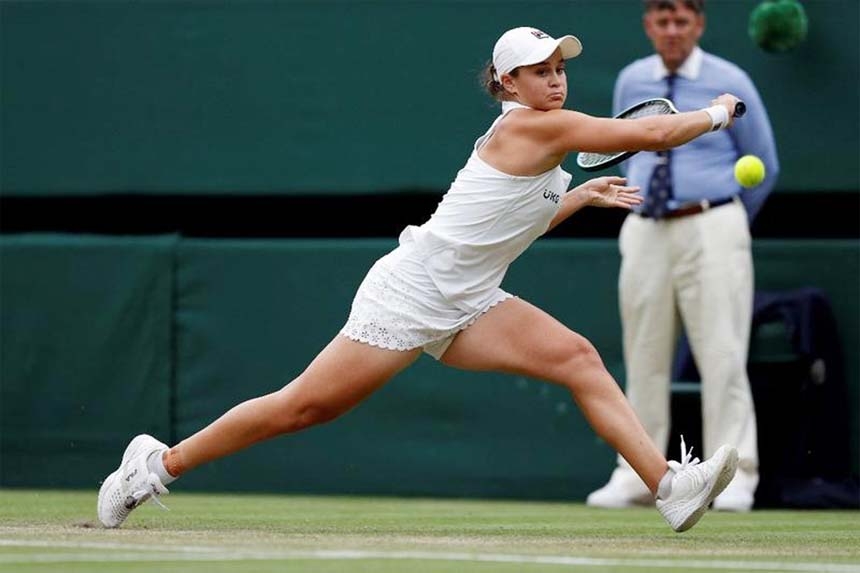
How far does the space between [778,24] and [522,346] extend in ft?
11.8

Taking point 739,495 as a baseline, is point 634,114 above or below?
above

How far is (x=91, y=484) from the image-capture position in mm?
10930

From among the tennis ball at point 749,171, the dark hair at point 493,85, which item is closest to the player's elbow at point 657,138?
the dark hair at point 493,85

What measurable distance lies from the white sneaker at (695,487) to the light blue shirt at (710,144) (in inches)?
118

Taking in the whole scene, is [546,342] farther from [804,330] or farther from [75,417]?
[75,417]

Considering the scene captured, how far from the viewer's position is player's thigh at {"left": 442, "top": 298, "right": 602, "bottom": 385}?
6.94 metres

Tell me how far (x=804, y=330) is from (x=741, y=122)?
1.14 m

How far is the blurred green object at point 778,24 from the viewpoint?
9828mm

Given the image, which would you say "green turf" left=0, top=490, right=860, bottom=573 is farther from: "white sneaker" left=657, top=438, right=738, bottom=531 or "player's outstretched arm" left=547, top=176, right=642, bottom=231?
"player's outstretched arm" left=547, top=176, right=642, bottom=231

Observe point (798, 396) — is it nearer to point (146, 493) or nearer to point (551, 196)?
point (551, 196)

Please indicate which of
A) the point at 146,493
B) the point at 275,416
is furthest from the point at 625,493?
the point at 146,493

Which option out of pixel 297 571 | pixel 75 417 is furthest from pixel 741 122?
pixel 297 571

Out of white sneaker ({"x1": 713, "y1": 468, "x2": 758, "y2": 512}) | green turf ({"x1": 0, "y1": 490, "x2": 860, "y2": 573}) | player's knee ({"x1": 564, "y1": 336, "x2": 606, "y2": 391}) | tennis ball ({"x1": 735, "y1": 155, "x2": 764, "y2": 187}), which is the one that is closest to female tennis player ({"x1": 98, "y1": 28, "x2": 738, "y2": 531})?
player's knee ({"x1": 564, "y1": 336, "x2": 606, "y2": 391})

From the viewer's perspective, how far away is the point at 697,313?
9.67m
